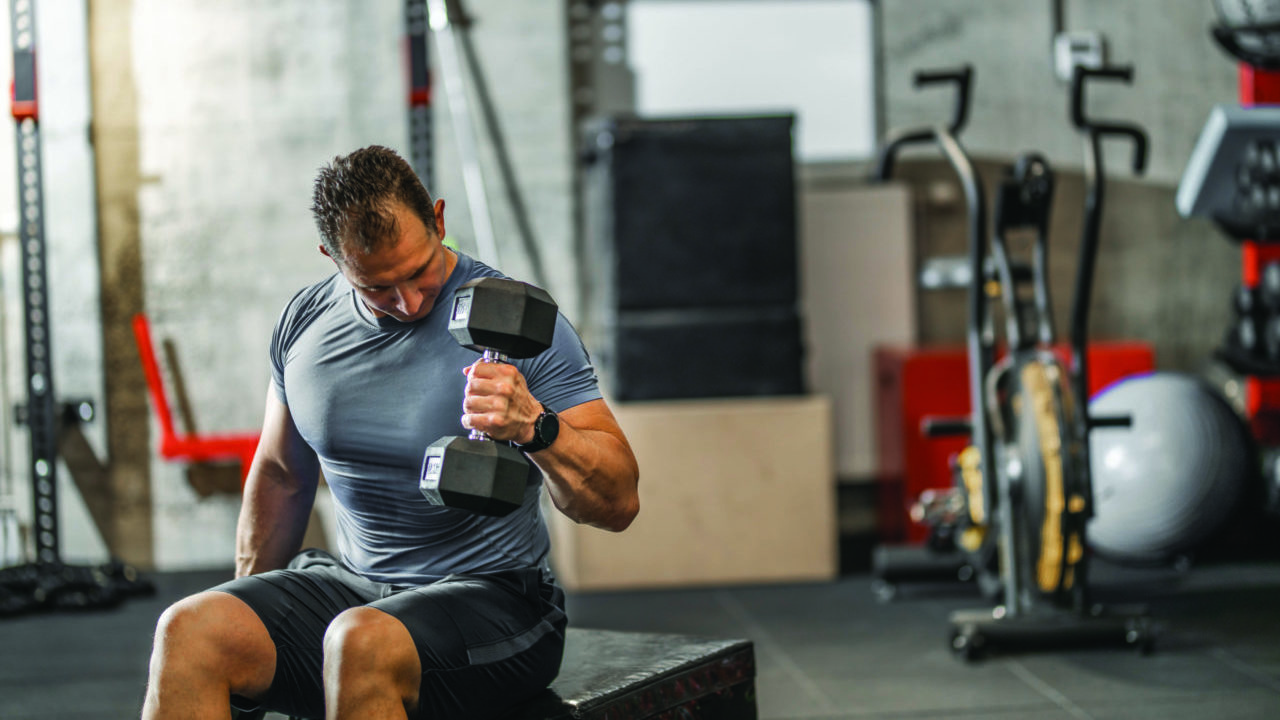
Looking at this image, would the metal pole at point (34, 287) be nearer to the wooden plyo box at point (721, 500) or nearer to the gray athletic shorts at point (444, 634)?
the wooden plyo box at point (721, 500)

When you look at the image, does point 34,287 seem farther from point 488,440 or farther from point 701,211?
point 488,440

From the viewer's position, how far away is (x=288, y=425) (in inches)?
68.0

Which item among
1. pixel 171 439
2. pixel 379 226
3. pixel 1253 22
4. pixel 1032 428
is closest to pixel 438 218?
pixel 379 226

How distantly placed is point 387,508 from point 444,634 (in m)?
0.23

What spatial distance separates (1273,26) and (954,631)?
7.38 feet

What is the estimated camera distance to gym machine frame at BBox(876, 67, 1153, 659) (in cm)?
286

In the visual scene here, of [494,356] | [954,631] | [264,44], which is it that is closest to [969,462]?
[954,631]

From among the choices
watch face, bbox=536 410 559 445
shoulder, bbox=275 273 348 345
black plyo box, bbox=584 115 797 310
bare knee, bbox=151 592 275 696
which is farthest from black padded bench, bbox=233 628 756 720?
black plyo box, bbox=584 115 797 310

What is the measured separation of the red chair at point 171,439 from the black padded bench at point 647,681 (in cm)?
259

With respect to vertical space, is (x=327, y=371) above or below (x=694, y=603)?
above

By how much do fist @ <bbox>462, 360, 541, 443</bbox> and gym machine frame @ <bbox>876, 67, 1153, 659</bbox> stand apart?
1.81 m

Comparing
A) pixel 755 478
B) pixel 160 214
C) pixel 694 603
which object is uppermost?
pixel 160 214

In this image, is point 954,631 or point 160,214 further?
point 160,214

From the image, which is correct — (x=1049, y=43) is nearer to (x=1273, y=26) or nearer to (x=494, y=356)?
(x=1273, y=26)
